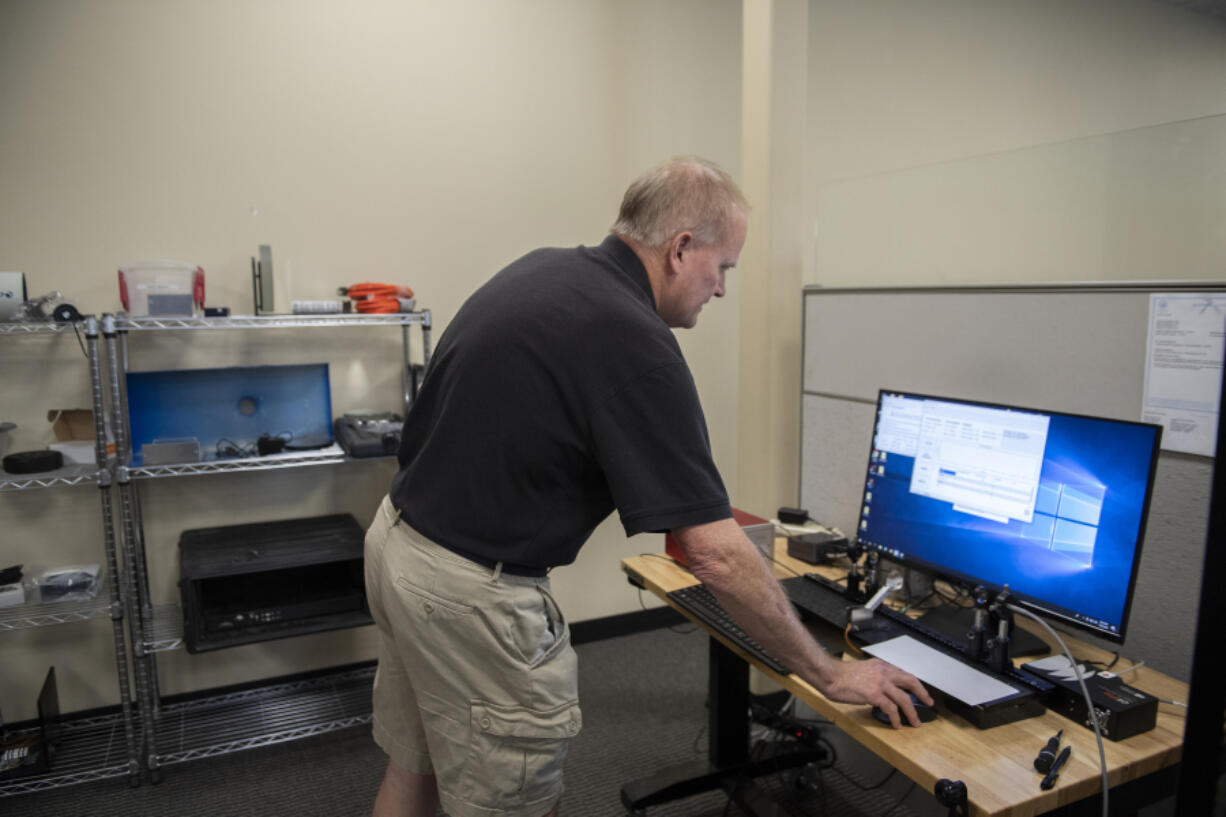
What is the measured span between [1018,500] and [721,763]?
3.58 ft

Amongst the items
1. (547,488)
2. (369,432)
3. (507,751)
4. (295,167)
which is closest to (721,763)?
(507,751)

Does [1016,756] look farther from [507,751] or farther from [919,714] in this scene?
[507,751]

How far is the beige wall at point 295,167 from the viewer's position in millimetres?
2328

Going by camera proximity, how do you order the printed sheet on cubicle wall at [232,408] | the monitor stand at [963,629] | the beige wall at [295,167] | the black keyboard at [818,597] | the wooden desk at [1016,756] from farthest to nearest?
the printed sheet on cubicle wall at [232,408] → the beige wall at [295,167] → the black keyboard at [818,597] → the monitor stand at [963,629] → the wooden desk at [1016,756]

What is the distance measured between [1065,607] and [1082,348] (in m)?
0.52

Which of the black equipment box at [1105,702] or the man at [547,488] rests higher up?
the man at [547,488]

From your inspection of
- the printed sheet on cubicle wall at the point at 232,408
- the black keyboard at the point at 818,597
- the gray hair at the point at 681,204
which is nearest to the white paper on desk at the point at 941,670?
the black keyboard at the point at 818,597

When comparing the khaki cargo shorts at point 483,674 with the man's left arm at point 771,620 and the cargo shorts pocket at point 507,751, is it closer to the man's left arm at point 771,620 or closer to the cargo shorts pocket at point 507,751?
the cargo shorts pocket at point 507,751

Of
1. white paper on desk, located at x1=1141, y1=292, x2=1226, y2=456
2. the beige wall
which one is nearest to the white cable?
white paper on desk, located at x1=1141, y1=292, x2=1226, y2=456

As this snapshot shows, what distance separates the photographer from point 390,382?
275cm

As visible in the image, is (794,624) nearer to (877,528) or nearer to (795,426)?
(877,528)

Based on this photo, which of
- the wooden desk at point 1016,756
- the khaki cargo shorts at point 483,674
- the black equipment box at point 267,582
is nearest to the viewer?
the wooden desk at point 1016,756

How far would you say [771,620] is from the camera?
47.9 inches

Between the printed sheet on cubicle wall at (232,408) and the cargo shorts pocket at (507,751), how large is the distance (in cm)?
142
